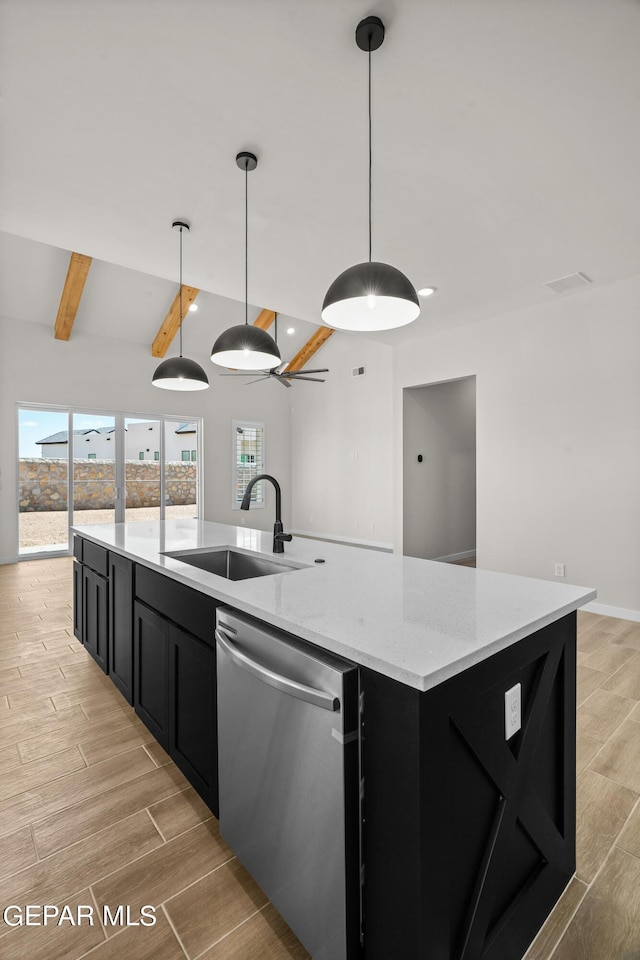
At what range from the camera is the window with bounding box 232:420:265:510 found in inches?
340

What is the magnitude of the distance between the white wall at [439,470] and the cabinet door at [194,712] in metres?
4.62

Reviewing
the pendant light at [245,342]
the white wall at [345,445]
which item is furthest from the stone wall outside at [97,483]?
the pendant light at [245,342]

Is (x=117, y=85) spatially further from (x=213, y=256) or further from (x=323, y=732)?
(x=323, y=732)

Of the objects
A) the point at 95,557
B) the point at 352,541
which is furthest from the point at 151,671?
the point at 352,541

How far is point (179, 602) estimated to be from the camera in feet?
5.81

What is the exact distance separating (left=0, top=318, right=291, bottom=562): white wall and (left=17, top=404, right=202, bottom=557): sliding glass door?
0.17 m

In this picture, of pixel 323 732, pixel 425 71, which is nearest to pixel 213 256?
pixel 425 71

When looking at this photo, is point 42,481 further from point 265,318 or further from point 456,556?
point 456,556

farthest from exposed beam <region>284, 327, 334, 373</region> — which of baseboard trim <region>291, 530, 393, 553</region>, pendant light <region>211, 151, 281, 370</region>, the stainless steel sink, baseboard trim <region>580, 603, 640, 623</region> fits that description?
the stainless steel sink

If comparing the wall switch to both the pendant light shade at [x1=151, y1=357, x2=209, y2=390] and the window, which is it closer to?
the pendant light shade at [x1=151, y1=357, x2=209, y2=390]

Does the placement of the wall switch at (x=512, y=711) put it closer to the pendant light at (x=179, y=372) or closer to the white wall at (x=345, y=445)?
the pendant light at (x=179, y=372)

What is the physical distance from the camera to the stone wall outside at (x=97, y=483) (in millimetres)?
6641

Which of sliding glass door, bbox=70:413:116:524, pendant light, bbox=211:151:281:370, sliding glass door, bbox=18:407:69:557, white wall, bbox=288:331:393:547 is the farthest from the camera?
white wall, bbox=288:331:393:547

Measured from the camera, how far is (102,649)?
2758 mm
